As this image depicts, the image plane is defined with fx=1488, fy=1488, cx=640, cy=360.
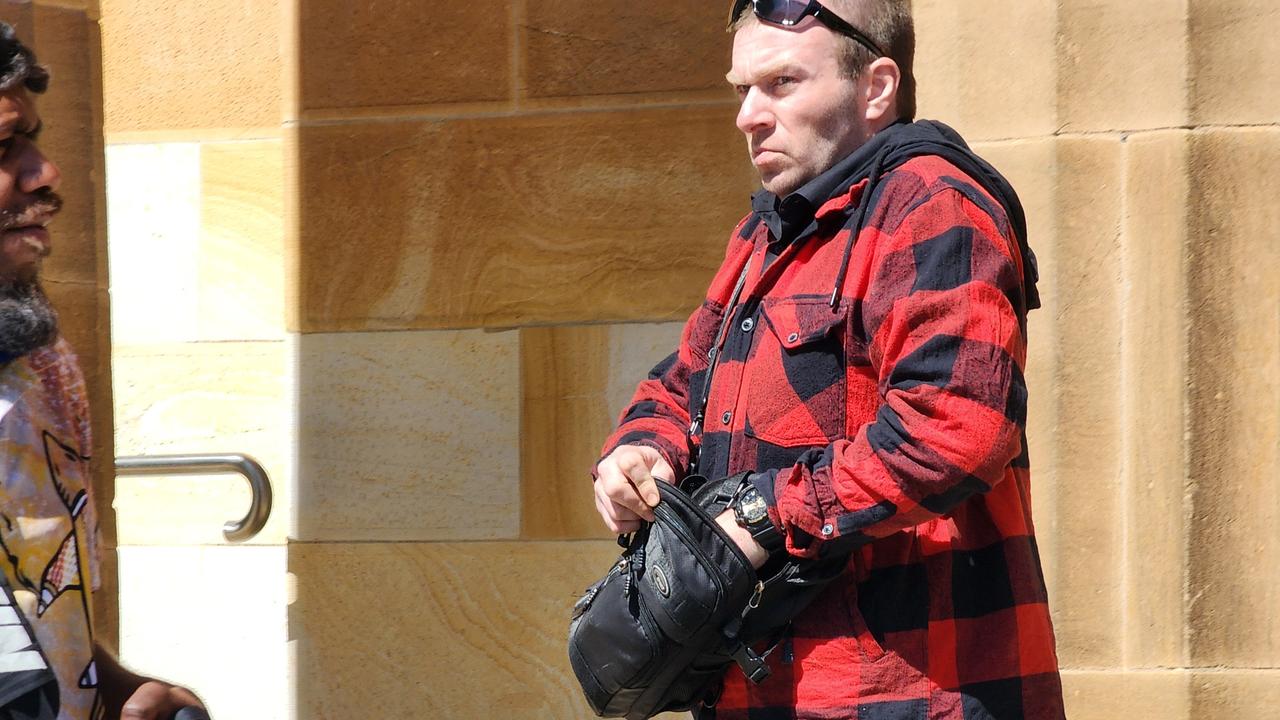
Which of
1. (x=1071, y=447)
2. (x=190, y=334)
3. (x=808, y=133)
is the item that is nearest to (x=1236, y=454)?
(x=1071, y=447)

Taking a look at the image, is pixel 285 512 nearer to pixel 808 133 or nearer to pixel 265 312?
pixel 265 312

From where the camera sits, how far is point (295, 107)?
3566 millimetres

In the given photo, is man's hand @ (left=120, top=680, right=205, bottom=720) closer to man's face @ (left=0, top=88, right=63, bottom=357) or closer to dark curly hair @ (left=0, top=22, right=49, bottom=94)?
man's face @ (left=0, top=88, right=63, bottom=357)

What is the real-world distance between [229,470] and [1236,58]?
2.22m

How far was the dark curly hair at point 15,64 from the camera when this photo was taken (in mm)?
2541

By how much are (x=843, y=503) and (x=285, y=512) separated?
235 cm

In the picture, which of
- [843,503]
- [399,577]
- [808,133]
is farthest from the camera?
[399,577]

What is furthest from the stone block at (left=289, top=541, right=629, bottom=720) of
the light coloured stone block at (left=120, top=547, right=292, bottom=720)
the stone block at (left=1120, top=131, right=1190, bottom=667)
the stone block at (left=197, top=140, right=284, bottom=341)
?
the stone block at (left=1120, top=131, right=1190, bottom=667)

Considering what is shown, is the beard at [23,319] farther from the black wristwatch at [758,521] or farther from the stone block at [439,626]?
the black wristwatch at [758,521]

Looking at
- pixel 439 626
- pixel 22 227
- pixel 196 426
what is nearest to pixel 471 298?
A: pixel 439 626

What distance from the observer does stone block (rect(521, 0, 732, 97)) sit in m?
3.40

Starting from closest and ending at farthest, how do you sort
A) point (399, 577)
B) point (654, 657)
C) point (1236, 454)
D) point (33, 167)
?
point (654, 657) < point (33, 167) < point (1236, 454) < point (399, 577)

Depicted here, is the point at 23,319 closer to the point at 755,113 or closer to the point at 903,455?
the point at 755,113

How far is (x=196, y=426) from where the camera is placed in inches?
152
